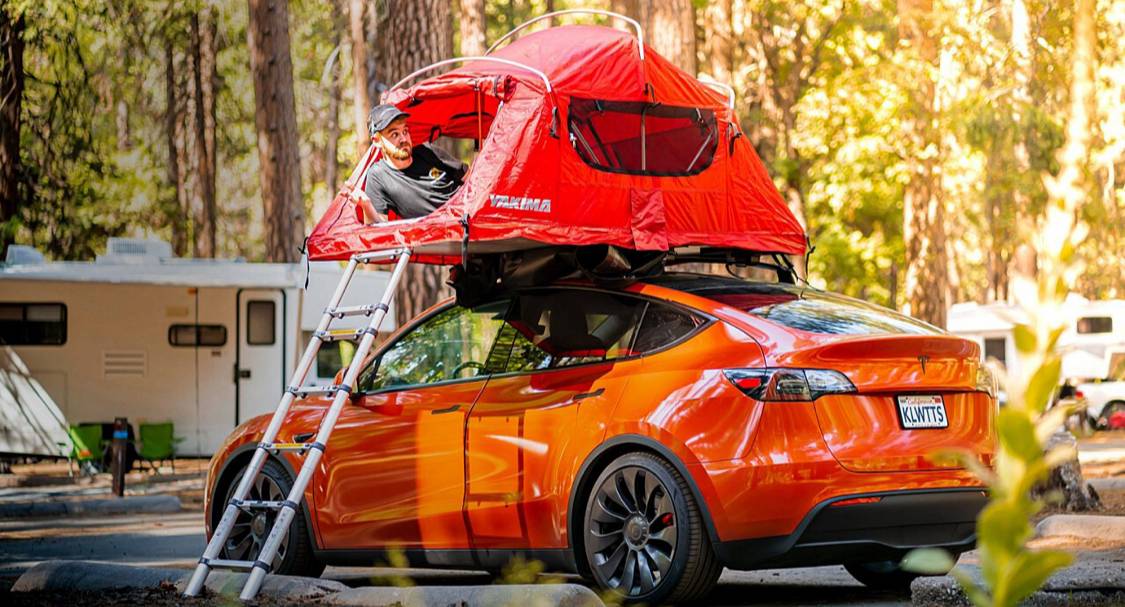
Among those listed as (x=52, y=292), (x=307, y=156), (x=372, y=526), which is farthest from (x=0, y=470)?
(x=307, y=156)

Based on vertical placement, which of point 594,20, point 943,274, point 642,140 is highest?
point 594,20

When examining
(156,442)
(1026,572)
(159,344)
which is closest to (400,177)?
(1026,572)

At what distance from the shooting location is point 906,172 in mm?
28953

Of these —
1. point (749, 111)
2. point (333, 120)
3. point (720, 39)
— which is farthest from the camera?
point (333, 120)

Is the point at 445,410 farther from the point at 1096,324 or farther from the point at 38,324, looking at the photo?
the point at 1096,324

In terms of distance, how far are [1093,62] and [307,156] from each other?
86.1 feet

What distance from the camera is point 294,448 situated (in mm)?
7492

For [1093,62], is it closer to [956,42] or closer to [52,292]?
[956,42]

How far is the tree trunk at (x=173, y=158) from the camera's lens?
3250cm

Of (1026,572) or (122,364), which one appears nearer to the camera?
(1026,572)

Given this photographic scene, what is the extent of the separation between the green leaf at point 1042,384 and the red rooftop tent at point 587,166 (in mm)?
5828

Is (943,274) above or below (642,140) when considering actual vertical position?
below

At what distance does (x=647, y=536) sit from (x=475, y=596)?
854 millimetres

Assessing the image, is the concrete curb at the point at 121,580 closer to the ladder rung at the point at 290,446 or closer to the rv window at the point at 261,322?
the ladder rung at the point at 290,446
